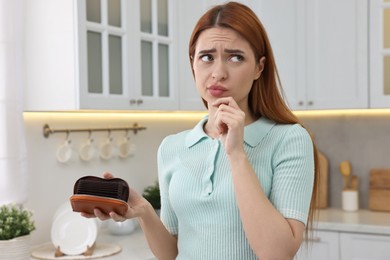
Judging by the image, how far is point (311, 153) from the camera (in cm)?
134

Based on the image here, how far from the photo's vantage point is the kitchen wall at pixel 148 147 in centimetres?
291

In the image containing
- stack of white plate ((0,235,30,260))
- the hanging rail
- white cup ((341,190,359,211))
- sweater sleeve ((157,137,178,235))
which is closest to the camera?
sweater sleeve ((157,137,178,235))

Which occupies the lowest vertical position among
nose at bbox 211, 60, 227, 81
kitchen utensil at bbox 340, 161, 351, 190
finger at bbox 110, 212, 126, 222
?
kitchen utensil at bbox 340, 161, 351, 190

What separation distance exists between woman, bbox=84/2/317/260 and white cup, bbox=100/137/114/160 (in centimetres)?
181

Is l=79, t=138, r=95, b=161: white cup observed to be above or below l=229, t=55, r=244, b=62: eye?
below

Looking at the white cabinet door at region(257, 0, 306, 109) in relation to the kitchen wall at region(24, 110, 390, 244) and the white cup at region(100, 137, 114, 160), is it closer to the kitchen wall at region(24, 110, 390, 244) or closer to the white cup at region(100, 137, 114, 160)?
the kitchen wall at region(24, 110, 390, 244)

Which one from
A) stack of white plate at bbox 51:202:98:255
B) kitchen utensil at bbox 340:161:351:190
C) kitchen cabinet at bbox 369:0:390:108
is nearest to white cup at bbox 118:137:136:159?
stack of white plate at bbox 51:202:98:255

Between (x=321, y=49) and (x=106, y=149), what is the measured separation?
1.33m

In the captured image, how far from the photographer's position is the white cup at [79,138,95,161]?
309 cm

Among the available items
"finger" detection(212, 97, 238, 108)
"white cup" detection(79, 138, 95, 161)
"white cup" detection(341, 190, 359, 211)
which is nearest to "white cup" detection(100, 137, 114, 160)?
"white cup" detection(79, 138, 95, 161)

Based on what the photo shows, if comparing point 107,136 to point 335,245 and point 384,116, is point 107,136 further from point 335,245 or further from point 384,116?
point 384,116

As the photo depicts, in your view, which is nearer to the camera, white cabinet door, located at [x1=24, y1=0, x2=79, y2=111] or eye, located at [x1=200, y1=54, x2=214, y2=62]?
eye, located at [x1=200, y1=54, x2=214, y2=62]

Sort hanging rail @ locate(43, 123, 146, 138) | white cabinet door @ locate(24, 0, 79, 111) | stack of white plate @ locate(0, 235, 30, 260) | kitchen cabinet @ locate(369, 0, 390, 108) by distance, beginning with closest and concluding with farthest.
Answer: stack of white plate @ locate(0, 235, 30, 260)
white cabinet door @ locate(24, 0, 79, 111)
hanging rail @ locate(43, 123, 146, 138)
kitchen cabinet @ locate(369, 0, 390, 108)

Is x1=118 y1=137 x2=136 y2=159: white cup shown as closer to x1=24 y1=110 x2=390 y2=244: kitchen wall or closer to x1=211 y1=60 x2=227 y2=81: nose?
x1=24 y1=110 x2=390 y2=244: kitchen wall
